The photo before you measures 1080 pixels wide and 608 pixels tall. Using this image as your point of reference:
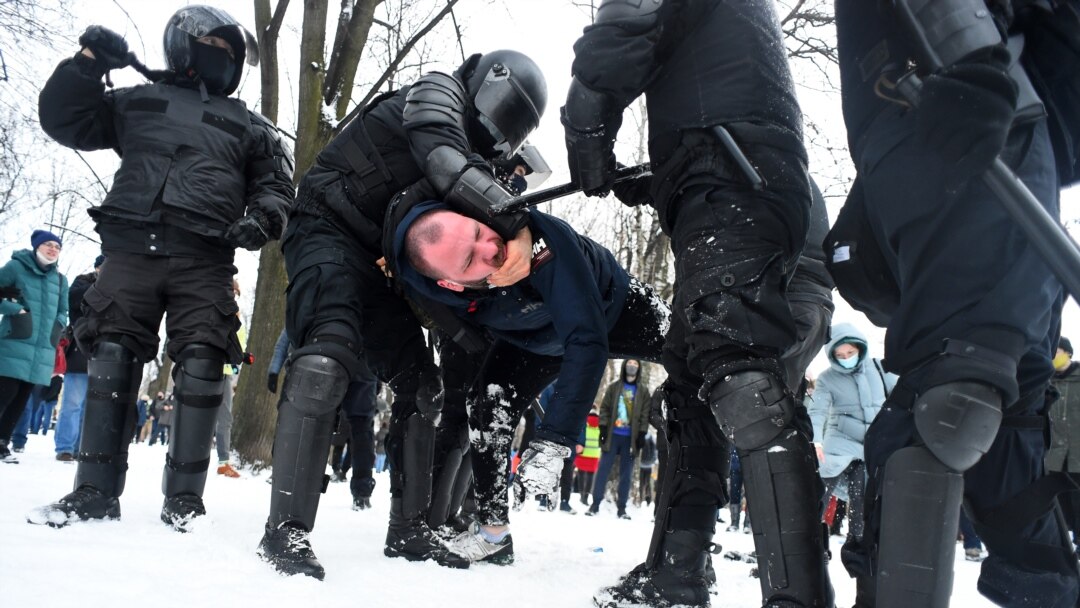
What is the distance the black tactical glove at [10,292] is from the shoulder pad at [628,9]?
6.17 meters

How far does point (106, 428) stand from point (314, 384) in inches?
41.3

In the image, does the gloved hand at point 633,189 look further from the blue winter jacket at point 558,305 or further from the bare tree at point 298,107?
the bare tree at point 298,107

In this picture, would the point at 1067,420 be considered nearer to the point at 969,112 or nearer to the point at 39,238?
the point at 969,112

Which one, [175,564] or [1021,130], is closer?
[1021,130]

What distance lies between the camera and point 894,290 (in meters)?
1.72

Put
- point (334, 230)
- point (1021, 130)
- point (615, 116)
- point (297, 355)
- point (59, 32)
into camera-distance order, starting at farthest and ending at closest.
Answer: point (59, 32), point (334, 230), point (297, 355), point (615, 116), point (1021, 130)

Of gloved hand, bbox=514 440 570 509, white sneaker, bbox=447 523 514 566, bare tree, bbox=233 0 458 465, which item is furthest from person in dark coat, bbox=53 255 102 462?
gloved hand, bbox=514 440 570 509

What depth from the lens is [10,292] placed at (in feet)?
20.1

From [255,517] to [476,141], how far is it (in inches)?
78.6

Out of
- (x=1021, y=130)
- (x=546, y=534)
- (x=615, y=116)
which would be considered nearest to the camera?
(x=1021, y=130)

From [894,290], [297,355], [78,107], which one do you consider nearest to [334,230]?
[297,355]

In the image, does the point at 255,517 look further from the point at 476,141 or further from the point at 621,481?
the point at 621,481

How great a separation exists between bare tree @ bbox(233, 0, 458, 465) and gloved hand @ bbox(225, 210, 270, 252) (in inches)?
169

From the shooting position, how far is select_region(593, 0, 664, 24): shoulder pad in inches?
71.4
